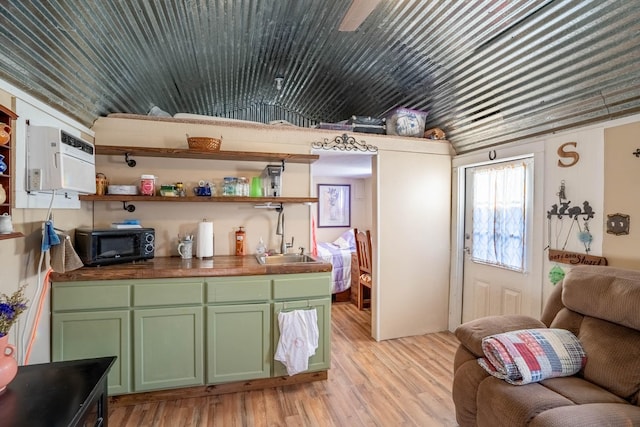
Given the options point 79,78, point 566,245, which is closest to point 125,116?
point 79,78

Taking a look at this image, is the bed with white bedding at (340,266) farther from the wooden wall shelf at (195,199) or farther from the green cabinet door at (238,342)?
the green cabinet door at (238,342)

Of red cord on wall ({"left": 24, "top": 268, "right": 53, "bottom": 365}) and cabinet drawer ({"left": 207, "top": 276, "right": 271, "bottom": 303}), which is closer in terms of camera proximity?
red cord on wall ({"left": 24, "top": 268, "right": 53, "bottom": 365})

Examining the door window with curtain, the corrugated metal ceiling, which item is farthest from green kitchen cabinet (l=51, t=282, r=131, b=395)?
the door window with curtain

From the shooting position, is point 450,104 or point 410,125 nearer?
point 450,104

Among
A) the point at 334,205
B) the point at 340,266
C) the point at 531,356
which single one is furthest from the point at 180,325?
the point at 334,205

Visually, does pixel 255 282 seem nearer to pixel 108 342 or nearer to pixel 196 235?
pixel 196 235

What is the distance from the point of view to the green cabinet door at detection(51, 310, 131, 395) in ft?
6.66

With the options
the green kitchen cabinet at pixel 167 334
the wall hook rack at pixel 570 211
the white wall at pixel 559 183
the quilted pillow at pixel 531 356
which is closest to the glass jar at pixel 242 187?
the green kitchen cabinet at pixel 167 334

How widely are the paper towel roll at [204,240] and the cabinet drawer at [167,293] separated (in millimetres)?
430

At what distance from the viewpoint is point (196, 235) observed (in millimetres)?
2713

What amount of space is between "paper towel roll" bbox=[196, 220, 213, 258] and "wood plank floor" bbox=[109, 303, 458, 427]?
41.7 inches

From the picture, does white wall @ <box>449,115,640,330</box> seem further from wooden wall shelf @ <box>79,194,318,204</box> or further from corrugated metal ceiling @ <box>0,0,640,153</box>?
wooden wall shelf @ <box>79,194,318,204</box>

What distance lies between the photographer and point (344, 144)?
309 cm

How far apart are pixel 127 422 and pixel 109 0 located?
2449 mm
